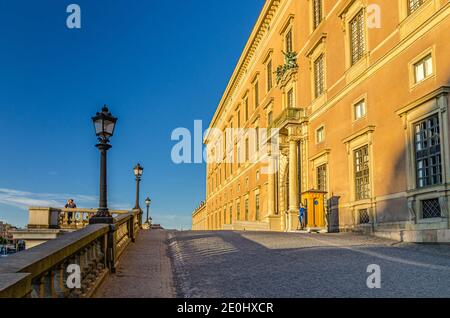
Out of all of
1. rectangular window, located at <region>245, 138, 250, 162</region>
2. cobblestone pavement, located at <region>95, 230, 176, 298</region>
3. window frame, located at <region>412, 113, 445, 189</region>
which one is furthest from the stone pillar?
rectangular window, located at <region>245, 138, 250, 162</region>

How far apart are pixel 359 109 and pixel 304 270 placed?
1302 cm

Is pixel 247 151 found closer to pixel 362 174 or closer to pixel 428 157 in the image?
pixel 362 174

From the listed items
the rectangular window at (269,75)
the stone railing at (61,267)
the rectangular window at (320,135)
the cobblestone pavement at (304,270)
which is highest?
the rectangular window at (269,75)

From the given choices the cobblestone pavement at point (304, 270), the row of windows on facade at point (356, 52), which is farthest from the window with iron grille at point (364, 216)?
the row of windows on facade at point (356, 52)

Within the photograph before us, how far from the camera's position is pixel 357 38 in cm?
2114

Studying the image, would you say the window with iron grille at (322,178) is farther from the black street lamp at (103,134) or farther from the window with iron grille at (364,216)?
the black street lamp at (103,134)

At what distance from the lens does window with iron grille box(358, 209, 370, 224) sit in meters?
19.0

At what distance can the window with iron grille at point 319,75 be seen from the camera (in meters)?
25.3

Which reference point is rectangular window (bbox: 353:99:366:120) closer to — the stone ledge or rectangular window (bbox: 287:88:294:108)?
rectangular window (bbox: 287:88:294:108)

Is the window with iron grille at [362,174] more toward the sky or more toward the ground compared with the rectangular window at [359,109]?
more toward the ground

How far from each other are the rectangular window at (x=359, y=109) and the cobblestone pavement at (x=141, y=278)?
12.0 metres

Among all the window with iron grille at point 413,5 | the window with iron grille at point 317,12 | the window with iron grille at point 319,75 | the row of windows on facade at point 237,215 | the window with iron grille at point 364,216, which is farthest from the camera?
the row of windows on facade at point 237,215

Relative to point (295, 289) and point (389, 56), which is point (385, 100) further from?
point (295, 289)

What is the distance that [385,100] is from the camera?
17844 mm
